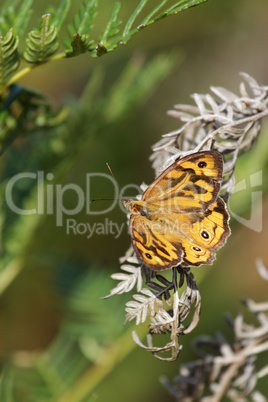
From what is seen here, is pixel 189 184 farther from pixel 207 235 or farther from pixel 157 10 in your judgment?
pixel 157 10

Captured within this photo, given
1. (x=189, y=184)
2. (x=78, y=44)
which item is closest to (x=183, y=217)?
(x=189, y=184)

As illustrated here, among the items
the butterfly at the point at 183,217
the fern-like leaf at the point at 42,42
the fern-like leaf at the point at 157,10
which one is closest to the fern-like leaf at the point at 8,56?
the fern-like leaf at the point at 42,42

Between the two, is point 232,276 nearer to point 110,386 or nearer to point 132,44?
point 110,386

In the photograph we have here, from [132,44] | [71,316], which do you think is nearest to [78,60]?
[132,44]

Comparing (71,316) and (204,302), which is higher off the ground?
(71,316)

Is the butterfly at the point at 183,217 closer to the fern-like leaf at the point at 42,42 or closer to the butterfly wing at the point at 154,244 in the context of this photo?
the butterfly wing at the point at 154,244

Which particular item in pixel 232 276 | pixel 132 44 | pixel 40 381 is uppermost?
pixel 132 44
